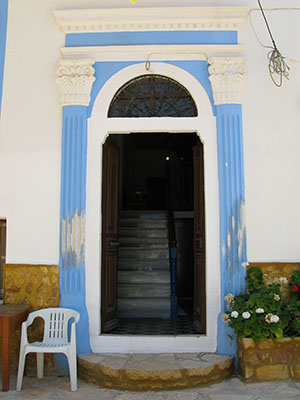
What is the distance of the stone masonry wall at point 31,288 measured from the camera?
15.3 ft

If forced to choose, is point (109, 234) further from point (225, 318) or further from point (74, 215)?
point (225, 318)

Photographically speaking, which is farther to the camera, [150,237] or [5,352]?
[150,237]

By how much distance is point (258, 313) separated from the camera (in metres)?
4.11

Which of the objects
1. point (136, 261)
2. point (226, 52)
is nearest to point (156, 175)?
point (136, 261)

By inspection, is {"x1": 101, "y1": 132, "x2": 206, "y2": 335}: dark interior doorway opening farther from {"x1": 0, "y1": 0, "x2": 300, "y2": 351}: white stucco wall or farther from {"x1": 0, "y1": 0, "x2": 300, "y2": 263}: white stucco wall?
{"x1": 0, "y1": 0, "x2": 300, "y2": 263}: white stucco wall

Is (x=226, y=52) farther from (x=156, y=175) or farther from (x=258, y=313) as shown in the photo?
(x=156, y=175)

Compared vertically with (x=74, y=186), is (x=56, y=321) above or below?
below

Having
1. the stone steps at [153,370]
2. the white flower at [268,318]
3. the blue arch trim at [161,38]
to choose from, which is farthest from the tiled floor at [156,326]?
the blue arch trim at [161,38]

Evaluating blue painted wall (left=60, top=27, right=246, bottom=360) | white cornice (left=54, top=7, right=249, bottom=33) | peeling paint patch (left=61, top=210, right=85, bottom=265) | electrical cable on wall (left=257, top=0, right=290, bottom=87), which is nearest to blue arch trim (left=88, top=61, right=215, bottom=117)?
blue painted wall (left=60, top=27, right=246, bottom=360)

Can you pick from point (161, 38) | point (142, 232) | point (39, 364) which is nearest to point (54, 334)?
point (39, 364)

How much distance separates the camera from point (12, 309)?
4.40m

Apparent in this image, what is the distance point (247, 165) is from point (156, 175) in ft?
39.1

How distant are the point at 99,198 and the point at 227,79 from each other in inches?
84.9

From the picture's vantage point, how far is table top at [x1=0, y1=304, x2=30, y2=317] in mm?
4173
